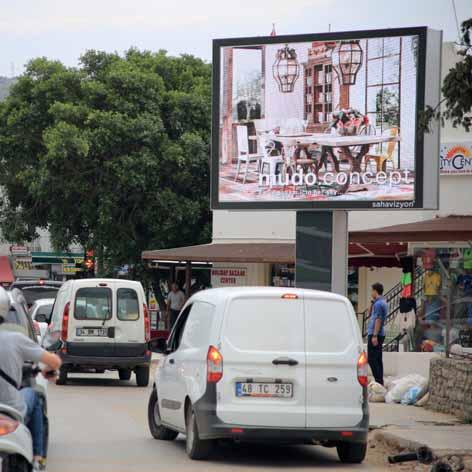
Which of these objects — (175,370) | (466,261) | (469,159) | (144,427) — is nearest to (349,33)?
(466,261)

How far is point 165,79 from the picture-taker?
4619cm

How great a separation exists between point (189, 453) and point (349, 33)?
13362mm

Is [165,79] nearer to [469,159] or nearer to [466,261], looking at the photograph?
[469,159]

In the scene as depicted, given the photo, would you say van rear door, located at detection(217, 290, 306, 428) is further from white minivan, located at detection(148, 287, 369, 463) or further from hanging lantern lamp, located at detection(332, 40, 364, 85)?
hanging lantern lamp, located at detection(332, 40, 364, 85)

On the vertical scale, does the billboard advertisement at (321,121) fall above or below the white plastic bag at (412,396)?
above

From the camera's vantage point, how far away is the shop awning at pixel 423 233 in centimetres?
2539

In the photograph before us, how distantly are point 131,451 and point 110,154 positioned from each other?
29.6 meters

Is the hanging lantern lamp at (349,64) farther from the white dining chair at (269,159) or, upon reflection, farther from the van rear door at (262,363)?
the van rear door at (262,363)

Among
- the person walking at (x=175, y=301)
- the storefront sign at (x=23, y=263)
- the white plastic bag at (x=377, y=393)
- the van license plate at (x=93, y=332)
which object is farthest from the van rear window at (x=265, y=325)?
the storefront sign at (x=23, y=263)

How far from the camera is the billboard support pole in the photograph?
24891 millimetres

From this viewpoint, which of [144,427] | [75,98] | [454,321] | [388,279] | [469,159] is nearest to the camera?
[144,427]

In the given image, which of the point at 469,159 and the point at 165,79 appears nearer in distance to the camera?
the point at 469,159

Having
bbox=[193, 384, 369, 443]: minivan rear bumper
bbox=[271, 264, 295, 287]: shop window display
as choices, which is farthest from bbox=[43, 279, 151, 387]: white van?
bbox=[271, 264, 295, 287]: shop window display

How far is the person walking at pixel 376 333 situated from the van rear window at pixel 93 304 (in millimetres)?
5248
